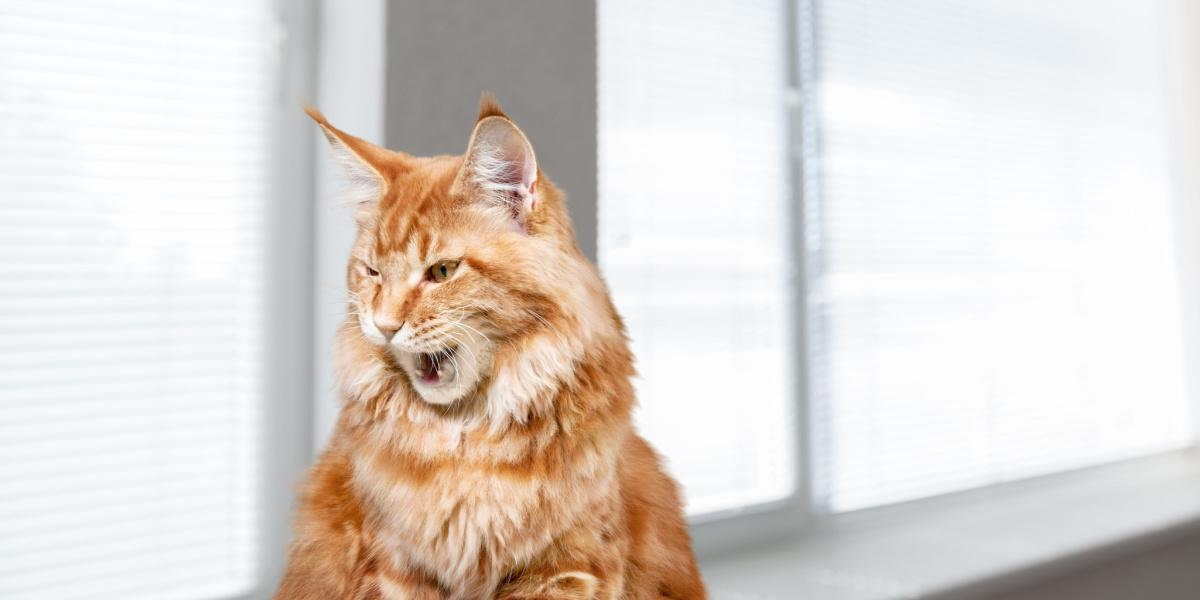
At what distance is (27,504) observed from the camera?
1.06 meters

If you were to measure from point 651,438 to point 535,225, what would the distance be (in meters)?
0.97

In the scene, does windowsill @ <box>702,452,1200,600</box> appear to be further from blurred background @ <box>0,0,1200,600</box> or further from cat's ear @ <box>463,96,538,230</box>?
cat's ear @ <box>463,96,538,230</box>

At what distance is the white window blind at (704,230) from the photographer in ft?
5.22

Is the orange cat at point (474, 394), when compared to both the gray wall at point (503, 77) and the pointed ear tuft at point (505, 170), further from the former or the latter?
the gray wall at point (503, 77)

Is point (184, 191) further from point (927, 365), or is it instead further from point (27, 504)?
point (927, 365)

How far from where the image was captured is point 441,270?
0.69 meters

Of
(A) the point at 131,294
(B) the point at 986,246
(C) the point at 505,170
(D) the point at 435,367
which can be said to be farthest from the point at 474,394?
(B) the point at 986,246

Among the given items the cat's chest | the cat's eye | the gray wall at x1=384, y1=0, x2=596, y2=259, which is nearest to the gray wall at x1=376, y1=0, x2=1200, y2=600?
the gray wall at x1=384, y1=0, x2=596, y2=259

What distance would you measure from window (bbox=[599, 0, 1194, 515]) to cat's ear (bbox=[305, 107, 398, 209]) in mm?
819

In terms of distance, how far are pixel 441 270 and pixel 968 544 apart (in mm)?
1480

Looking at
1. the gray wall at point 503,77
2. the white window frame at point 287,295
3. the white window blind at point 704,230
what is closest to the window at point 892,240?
the white window blind at point 704,230

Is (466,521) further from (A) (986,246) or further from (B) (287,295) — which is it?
(A) (986,246)

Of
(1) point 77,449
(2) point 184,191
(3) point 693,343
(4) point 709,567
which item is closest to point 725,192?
(3) point 693,343

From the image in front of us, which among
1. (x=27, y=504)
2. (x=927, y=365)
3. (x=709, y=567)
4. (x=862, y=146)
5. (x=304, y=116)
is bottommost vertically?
(x=709, y=567)
